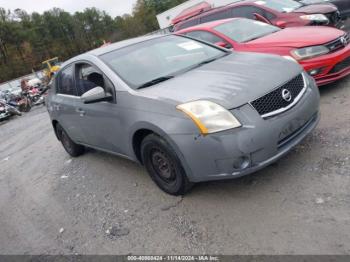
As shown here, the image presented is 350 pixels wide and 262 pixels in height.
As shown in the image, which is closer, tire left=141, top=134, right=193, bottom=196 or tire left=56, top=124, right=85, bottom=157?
tire left=141, top=134, right=193, bottom=196

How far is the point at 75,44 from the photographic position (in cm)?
8300

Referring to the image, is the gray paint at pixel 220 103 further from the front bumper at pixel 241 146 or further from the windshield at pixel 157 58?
the windshield at pixel 157 58

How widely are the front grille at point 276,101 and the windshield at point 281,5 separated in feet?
18.2

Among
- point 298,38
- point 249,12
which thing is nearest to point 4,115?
point 249,12

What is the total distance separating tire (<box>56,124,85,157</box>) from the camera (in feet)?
20.3

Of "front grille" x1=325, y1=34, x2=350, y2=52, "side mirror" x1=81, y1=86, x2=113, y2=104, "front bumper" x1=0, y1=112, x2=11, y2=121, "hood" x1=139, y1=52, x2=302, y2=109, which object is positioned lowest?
"front bumper" x1=0, y1=112, x2=11, y2=121

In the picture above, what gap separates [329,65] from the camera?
530 cm

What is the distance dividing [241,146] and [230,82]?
2.45 ft

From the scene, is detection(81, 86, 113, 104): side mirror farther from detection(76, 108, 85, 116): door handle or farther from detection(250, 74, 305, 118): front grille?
detection(250, 74, 305, 118): front grille

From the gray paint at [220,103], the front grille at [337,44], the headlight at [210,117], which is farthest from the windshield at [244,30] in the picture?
the headlight at [210,117]

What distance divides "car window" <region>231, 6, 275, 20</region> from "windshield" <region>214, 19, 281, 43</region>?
1.67 meters

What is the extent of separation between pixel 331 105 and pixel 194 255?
335cm

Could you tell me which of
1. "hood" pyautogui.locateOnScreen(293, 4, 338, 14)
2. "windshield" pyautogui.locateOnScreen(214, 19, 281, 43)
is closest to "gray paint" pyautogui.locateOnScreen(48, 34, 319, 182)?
"windshield" pyautogui.locateOnScreen(214, 19, 281, 43)

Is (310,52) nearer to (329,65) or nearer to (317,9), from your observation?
(329,65)
